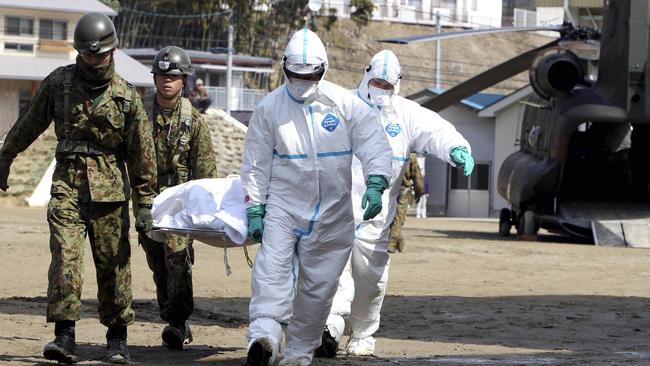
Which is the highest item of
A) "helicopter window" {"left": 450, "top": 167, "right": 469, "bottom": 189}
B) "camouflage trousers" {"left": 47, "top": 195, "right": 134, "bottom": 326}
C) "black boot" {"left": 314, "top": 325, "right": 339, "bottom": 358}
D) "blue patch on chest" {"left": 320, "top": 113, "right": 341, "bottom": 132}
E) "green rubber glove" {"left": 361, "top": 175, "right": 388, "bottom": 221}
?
"blue patch on chest" {"left": 320, "top": 113, "right": 341, "bottom": 132}

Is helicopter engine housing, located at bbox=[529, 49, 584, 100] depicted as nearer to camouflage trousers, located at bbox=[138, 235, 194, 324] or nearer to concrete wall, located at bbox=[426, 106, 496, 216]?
camouflage trousers, located at bbox=[138, 235, 194, 324]

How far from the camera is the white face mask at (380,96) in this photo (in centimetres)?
1005

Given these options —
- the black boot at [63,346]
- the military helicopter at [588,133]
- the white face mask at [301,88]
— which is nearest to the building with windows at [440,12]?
the military helicopter at [588,133]

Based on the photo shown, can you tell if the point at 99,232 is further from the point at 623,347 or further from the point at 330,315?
the point at 623,347

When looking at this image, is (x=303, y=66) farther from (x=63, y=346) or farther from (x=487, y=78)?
(x=487, y=78)

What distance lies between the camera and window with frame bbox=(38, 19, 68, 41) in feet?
186

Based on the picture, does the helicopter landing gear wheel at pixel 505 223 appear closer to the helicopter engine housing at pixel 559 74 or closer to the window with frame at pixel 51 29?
the helicopter engine housing at pixel 559 74

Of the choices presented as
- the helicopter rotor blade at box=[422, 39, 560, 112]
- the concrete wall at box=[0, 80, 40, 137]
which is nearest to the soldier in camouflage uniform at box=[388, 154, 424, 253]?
the helicopter rotor blade at box=[422, 39, 560, 112]

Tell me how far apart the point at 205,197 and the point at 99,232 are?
0.76 meters

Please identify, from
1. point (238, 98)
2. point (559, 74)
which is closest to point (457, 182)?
point (559, 74)

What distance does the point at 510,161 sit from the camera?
29547 mm

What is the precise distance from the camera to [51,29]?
5669 cm

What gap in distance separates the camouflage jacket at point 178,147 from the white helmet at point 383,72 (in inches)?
52.0

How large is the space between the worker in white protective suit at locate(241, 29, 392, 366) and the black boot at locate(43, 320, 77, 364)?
1126 millimetres
